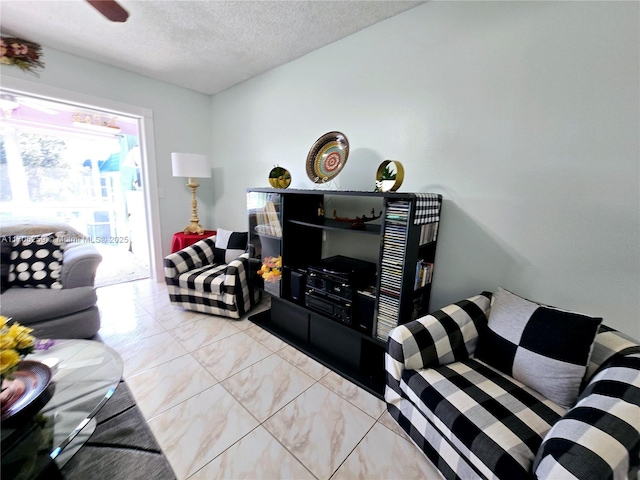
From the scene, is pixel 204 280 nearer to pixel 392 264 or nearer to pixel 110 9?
pixel 392 264

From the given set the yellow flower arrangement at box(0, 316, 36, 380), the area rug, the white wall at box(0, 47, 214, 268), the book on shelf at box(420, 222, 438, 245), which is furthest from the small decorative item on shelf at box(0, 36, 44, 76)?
the book on shelf at box(420, 222, 438, 245)

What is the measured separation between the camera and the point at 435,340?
1.26 meters

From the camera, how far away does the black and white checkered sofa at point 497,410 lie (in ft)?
2.32

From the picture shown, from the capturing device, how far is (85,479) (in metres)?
1.04

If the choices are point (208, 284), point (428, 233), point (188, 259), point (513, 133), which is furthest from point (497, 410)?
point (188, 259)

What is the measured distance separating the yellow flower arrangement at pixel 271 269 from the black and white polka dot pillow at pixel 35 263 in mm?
1546

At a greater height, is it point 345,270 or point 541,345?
point 345,270

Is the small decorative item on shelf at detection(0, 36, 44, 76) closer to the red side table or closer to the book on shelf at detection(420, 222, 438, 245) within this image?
the red side table

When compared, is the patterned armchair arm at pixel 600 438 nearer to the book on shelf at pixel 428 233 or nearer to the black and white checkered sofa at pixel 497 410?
the black and white checkered sofa at pixel 497 410

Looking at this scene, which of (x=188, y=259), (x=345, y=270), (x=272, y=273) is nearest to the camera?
(x=345, y=270)

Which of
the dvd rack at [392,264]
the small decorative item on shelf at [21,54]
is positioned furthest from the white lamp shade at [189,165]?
the dvd rack at [392,264]

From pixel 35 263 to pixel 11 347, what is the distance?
5.02ft

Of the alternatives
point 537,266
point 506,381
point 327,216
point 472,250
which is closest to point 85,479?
point 506,381

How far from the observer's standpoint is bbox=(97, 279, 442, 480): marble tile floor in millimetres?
1132
